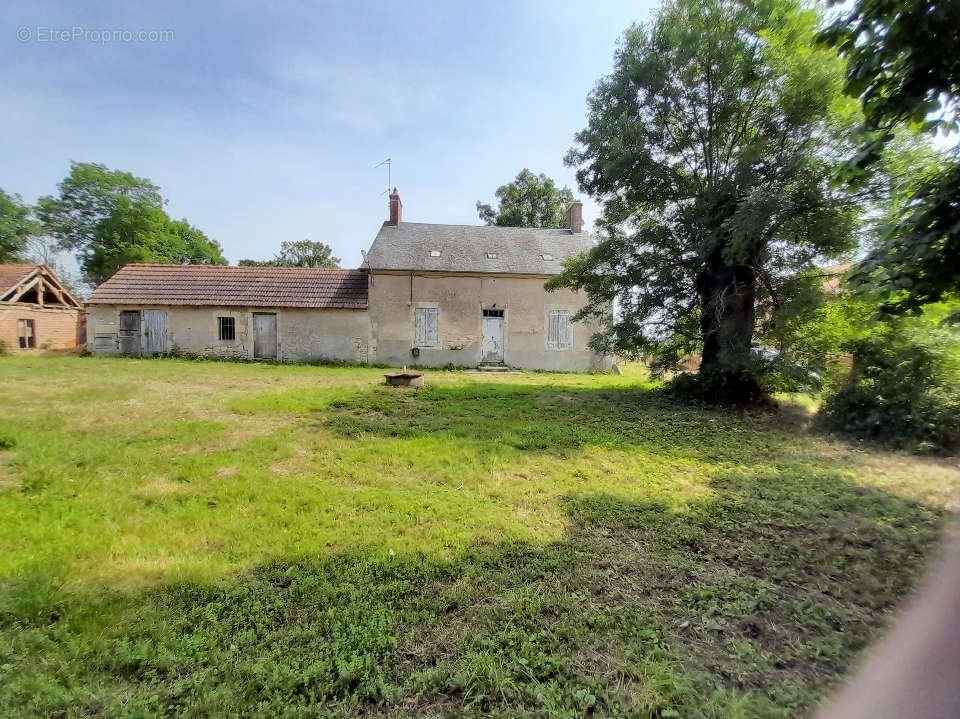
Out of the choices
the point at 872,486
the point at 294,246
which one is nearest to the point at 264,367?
the point at 872,486

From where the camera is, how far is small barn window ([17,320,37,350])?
18.6 metres

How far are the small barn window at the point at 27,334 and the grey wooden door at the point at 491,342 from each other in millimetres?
20490

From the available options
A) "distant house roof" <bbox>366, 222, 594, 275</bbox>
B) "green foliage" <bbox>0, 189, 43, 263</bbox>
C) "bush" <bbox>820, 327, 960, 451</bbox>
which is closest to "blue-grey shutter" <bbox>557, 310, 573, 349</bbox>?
"distant house roof" <bbox>366, 222, 594, 275</bbox>

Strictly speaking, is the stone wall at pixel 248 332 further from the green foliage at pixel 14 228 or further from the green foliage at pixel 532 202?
the green foliage at pixel 14 228

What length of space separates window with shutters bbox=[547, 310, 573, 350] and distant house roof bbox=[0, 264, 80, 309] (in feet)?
75.8

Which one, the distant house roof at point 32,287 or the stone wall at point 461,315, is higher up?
the distant house roof at point 32,287

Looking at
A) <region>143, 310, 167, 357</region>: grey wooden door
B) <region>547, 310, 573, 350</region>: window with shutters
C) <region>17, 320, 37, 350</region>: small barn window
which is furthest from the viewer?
<region>17, 320, 37, 350</region>: small barn window

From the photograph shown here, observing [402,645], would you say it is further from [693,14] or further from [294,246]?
[294,246]

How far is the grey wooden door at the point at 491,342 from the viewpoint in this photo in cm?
1712

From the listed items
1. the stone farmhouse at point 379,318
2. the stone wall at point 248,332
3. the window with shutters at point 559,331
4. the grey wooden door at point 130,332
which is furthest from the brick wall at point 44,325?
the window with shutters at point 559,331

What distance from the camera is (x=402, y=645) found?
207cm

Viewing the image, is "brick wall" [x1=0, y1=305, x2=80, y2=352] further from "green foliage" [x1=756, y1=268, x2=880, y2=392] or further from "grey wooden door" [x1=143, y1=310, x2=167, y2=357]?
"green foliage" [x1=756, y1=268, x2=880, y2=392]

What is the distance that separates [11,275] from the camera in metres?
19.0

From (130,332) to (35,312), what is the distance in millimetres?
6975
